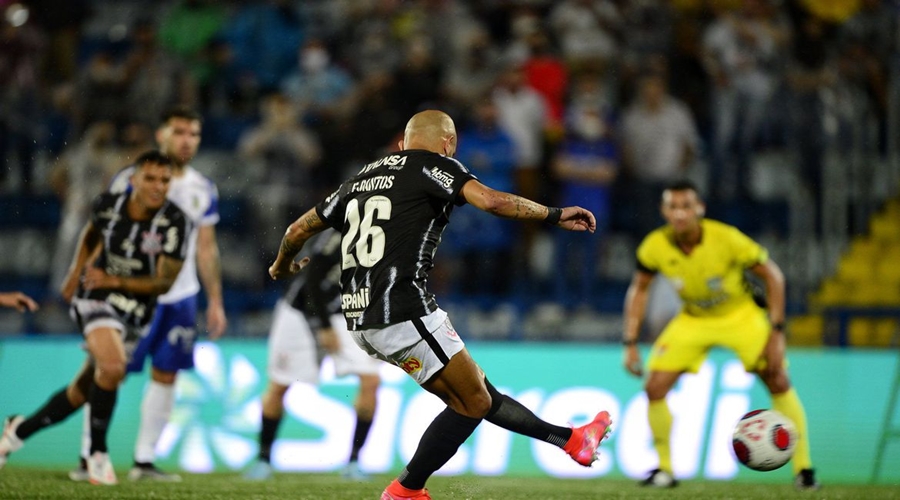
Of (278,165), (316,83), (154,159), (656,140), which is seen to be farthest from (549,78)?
(154,159)

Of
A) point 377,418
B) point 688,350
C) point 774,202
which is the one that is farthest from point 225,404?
point 774,202

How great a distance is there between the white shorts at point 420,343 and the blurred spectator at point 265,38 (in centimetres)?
819

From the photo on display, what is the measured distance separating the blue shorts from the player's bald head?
3421 mm

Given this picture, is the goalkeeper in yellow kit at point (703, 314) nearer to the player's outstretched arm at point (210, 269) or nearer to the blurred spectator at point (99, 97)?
the player's outstretched arm at point (210, 269)

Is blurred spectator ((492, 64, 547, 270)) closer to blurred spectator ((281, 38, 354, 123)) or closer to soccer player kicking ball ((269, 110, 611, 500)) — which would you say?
blurred spectator ((281, 38, 354, 123))

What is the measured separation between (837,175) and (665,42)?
263 cm

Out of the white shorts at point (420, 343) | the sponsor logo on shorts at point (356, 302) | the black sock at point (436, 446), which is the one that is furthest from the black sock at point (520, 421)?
the sponsor logo on shorts at point (356, 302)

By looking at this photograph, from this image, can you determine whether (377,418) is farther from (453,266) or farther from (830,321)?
(830,321)

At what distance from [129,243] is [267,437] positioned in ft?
6.96

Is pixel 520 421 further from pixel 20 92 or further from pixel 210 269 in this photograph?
pixel 20 92

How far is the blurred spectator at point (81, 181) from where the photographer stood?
12609 mm

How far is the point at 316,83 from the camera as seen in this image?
1380 centimetres

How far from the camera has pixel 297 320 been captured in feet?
32.8

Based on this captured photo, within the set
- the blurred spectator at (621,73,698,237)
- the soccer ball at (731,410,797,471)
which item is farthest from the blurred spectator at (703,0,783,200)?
the soccer ball at (731,410,797,471)
